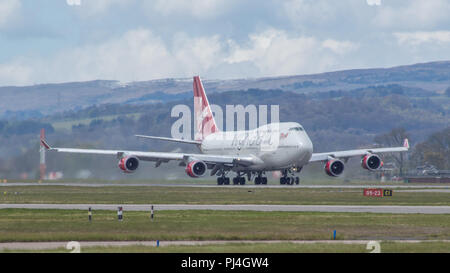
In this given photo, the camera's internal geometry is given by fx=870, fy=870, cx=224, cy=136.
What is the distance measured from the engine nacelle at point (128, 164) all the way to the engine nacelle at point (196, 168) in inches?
195

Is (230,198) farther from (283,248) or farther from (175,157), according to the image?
(283,248)

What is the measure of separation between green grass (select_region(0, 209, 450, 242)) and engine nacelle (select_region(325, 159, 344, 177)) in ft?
129

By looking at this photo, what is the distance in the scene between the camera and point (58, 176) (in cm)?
8931

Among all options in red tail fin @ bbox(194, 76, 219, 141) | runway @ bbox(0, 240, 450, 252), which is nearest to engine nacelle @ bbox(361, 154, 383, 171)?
red tail fin @ bbox(194, 76, 219, 141)

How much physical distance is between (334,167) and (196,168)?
1325 centimetres

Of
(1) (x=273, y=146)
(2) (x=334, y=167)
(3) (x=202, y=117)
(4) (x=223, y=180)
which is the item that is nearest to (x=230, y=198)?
(1) (x=273, y=146)

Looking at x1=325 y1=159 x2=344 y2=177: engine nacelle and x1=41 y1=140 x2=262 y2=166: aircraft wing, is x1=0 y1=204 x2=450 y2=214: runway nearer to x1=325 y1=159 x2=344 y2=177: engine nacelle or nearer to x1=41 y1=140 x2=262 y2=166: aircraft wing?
x1=41 y1=140 x2=262 y2=166: aircraft wing

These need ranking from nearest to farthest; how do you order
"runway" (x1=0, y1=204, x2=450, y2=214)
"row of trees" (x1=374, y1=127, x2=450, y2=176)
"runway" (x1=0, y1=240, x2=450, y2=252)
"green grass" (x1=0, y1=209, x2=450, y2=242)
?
"runway" (x1=0, y1=240, x2=450, y2=252) < "green grass" (x1=0, y1=209, x2=450, y2=242) < "runway" (x1=0, y1=204, x2=450, y2=214) < "row of trees" (x1=374, y1=127, x2=450, y2=176)

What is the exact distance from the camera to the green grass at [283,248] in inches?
1042

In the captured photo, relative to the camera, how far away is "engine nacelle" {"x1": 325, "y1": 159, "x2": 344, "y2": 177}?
82.2 meters

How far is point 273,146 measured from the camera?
265 feet

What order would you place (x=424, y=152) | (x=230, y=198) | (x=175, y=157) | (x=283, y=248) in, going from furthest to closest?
(x=424, y=152) < (x=175, y=157) < (x=230, y=198) < (x=283, y=248)
